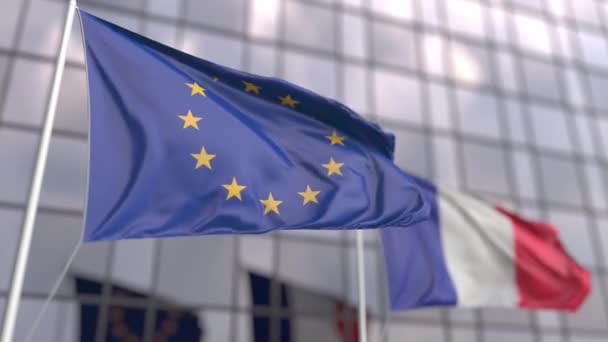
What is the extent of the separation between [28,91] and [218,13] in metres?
6.23

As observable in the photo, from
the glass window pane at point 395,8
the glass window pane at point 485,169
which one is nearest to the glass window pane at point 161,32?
the glass window pane at point 395,8

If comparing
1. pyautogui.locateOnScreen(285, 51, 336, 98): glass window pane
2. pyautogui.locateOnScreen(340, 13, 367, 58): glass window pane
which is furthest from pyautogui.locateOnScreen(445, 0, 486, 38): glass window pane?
pyautogui.locateOnScreen(285, 51, 336, 98): glass window pane

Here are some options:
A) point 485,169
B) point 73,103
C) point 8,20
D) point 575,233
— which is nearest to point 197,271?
point 73,103

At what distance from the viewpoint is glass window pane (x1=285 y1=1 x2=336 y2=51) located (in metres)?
20.4

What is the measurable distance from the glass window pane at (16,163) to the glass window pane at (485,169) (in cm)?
1348

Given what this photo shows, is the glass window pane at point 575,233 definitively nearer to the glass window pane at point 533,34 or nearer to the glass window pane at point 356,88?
the glass window pane at point 533,34

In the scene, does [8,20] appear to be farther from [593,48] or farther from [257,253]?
[593,48]

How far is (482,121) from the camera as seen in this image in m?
22.3

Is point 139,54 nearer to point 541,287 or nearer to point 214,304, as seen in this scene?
point 214,304

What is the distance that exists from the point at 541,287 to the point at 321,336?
5.82m

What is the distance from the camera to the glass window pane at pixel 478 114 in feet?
72.1

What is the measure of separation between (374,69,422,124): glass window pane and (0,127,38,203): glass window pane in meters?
10.6

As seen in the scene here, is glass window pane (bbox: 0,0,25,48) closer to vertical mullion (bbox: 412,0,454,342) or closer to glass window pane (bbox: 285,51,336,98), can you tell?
glass window pane (bbox: 285,51,336,98)

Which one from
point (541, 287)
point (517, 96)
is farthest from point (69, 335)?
point (517, 96)
